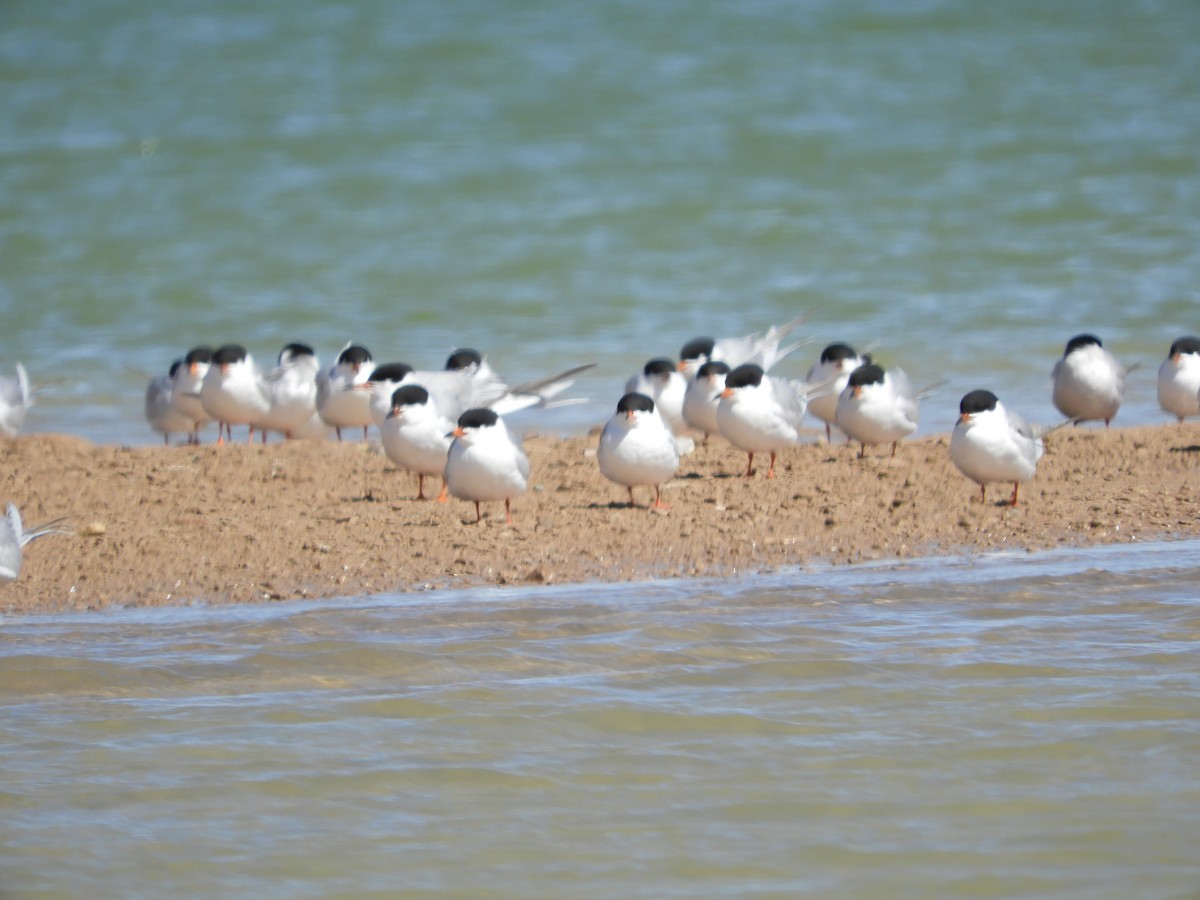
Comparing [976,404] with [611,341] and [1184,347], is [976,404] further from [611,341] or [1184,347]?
[611,341]

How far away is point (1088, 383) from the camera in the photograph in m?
8.20

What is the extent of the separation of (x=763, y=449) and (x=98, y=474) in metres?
2.87

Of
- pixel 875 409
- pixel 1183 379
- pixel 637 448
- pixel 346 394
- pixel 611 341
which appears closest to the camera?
pixel 637 448

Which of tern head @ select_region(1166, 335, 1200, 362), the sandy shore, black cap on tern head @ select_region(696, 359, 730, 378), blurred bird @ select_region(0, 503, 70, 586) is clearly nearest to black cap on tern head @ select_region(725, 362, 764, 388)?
the sandy shore

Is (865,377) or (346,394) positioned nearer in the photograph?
(865,377)

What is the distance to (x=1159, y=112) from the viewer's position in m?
17.3

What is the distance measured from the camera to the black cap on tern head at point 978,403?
6.32 meters

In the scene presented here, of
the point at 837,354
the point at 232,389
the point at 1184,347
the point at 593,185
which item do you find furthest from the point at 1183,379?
the point at 593,185

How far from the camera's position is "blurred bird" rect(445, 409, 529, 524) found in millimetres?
6148

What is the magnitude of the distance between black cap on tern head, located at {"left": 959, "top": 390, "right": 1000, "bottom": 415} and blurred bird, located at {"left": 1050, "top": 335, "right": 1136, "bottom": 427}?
1.97 metres

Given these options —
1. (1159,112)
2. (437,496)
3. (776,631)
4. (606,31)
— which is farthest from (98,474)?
(606,31)

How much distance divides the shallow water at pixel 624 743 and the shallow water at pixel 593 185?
14.8 ft

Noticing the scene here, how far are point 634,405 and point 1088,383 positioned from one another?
2.94 m

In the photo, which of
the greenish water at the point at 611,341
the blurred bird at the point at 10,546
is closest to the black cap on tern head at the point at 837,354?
the greenish water at the point at 611,341
